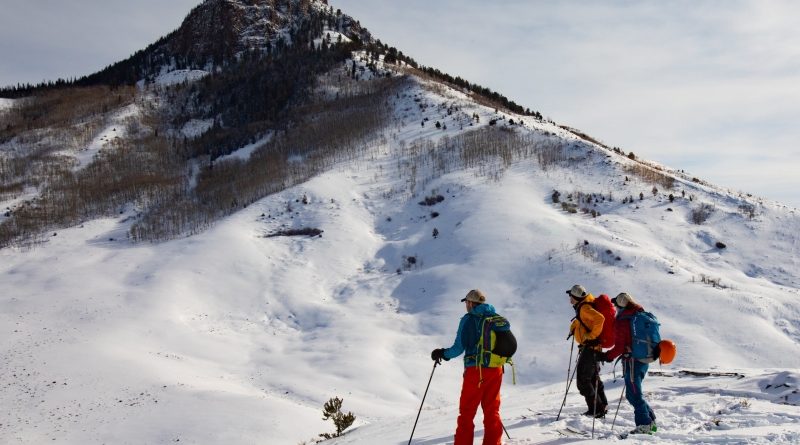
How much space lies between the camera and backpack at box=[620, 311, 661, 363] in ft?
22.5

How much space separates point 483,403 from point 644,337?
2.49 metres

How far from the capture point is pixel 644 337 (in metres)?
6.92

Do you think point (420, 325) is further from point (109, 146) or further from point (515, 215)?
point (109, 146)

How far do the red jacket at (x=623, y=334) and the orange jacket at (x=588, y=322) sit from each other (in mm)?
204

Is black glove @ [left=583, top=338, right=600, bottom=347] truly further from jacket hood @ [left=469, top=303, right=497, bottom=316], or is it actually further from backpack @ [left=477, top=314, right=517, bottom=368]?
jacket hood @ [left=469, top=303, right=497, bottom=316]

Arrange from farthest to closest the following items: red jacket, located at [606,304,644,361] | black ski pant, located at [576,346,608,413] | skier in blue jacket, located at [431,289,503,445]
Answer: black ski pant, located at [576,346,608,413] → red jacket, located at [606,304,644,361] → skier in blue jacket, located at [431,289,503,445]

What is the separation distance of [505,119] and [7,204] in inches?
1347

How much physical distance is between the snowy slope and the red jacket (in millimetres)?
1060

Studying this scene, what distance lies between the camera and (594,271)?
740 inches

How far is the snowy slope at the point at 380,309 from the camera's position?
11.1 metres

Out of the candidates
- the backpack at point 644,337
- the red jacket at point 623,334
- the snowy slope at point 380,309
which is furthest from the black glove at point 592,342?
the snowy slope at point 380,309

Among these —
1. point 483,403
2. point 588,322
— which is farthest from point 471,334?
point 588,322

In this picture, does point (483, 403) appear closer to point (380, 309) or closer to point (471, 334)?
point (471, 334)

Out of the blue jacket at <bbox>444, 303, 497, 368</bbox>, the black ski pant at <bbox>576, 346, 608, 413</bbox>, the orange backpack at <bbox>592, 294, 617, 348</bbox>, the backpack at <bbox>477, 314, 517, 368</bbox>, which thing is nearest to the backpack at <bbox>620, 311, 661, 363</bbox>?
the orange backpack at <bbox>592, 294, 617, 348</bbox>
